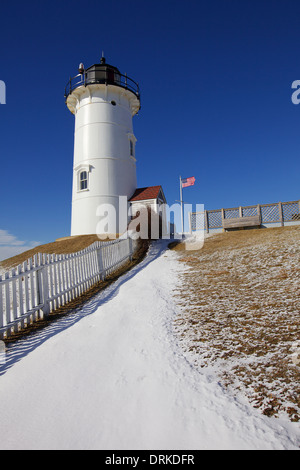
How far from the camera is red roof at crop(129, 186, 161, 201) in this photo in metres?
21.4

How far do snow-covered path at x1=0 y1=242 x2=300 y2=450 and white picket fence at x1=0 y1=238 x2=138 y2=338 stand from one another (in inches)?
32.9

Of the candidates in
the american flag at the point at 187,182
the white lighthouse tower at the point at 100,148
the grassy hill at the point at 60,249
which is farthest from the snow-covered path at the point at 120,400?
the american flag at the point at 187,182

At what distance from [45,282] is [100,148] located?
16967 mm

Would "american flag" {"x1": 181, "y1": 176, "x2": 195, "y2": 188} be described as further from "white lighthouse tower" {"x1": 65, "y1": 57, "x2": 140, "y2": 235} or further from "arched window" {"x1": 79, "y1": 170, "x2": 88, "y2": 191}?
"arched window" {"x1": 79, "y1": 170, "x2": 88, "y2": 191}

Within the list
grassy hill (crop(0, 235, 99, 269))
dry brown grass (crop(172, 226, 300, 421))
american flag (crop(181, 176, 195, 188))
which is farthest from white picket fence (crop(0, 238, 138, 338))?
american flag (crop(181, 176, 195, 188))

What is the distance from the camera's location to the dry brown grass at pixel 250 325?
262 centimetres

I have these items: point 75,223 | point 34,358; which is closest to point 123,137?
point 75,223

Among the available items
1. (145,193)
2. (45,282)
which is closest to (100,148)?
(145,193)

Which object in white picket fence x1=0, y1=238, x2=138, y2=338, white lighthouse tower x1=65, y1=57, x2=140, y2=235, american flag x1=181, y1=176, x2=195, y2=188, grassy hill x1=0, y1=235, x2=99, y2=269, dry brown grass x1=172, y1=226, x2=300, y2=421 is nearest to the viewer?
dry brown grass x1=172, y1=226, x2=300, y2=421

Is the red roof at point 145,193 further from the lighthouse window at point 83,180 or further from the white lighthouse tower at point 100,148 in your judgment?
the lighthouse window at point 83,180

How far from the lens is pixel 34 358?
3877mm

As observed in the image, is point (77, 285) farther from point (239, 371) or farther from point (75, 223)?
point (75, 223)

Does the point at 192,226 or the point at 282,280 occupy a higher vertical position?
the point at 192,226
